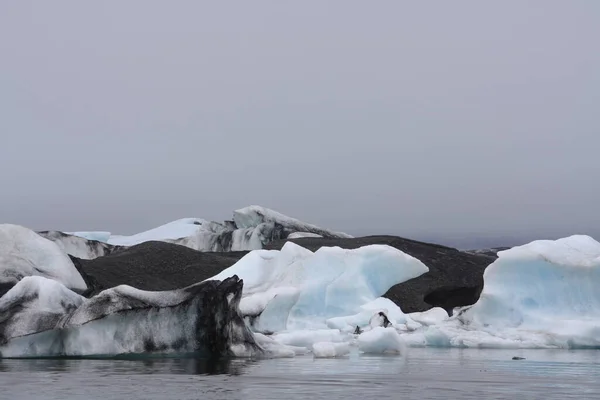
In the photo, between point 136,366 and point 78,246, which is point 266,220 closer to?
point 78,246

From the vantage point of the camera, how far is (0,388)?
10258 millimetres

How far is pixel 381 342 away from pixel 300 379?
6888 mm

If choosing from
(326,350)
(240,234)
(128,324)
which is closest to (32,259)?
(128,324)

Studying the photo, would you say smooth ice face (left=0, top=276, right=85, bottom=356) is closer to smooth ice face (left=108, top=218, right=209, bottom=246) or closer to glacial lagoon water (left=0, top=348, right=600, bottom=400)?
glacial lagoon water (left=0, top=348, right=600, bottom=400)

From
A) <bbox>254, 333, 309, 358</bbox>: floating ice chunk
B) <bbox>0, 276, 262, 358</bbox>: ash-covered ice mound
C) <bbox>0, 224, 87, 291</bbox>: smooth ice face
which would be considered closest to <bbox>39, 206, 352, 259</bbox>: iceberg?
<bbox>0, 224, 87, 291</bbox>: smooth ice face

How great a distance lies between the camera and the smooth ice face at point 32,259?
20266 millimetres

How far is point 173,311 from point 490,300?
10.8 metres

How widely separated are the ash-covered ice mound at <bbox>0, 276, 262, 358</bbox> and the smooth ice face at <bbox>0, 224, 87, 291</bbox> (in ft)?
15.1

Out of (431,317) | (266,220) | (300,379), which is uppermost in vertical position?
(266,220)

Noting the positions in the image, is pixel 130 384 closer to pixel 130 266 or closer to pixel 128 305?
pixel 128 305

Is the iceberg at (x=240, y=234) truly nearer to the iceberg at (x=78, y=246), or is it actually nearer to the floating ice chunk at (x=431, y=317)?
the iceberg at (x=78, y=246)

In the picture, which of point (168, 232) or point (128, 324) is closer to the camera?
point (128, 324)

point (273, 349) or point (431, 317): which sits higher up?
point (431, 317)

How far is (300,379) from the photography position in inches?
463
